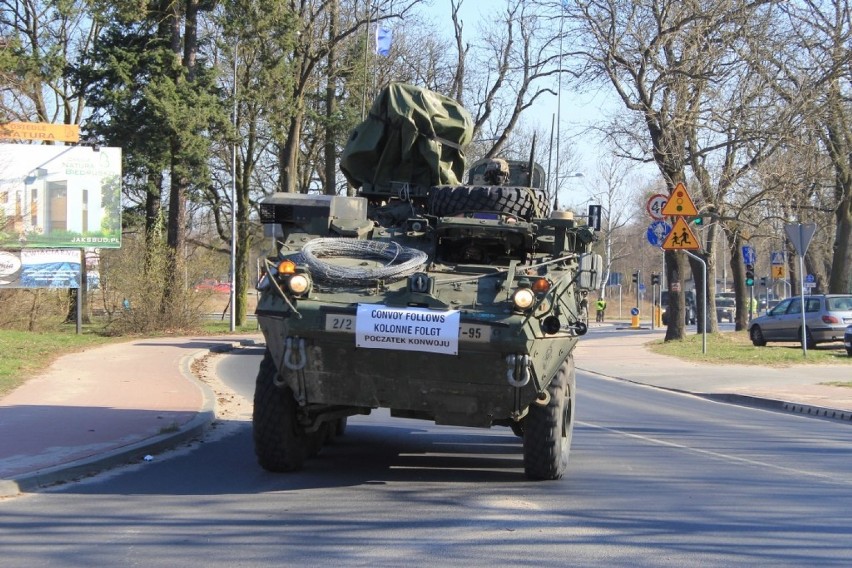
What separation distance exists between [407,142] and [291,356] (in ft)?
12.9

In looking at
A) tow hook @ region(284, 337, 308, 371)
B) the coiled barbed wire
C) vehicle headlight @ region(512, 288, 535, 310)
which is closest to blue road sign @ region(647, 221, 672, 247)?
the coiled barbed wire

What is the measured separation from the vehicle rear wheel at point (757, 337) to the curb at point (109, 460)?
2087 cm

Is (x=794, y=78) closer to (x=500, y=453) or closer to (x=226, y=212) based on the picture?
(x=500, y=453)

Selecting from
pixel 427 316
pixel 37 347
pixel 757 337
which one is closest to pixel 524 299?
pixel 427 316

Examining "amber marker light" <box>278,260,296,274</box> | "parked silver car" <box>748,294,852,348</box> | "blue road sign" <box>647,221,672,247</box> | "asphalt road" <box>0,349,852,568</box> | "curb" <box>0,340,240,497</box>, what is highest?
"blue road sign" <box>647,221,672,247</box>

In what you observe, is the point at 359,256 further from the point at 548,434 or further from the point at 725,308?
the point at 725,308

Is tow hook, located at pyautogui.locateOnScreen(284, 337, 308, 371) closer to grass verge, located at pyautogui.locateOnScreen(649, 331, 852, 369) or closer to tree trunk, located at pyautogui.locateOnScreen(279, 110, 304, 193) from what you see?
grass verge, located at pyautogui.locateOnScreen(649, 331, 852, 369)

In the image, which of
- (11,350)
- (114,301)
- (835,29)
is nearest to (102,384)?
(11,350)

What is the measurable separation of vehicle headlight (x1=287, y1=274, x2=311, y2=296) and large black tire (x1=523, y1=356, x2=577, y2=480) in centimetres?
204

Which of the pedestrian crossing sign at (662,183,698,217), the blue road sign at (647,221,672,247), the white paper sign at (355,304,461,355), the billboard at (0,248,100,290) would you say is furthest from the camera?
the billboard at (0,248,100,290)

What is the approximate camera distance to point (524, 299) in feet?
23.4

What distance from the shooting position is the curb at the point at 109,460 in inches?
294

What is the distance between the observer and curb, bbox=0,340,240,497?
748 cm

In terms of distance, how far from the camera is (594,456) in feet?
32.3
